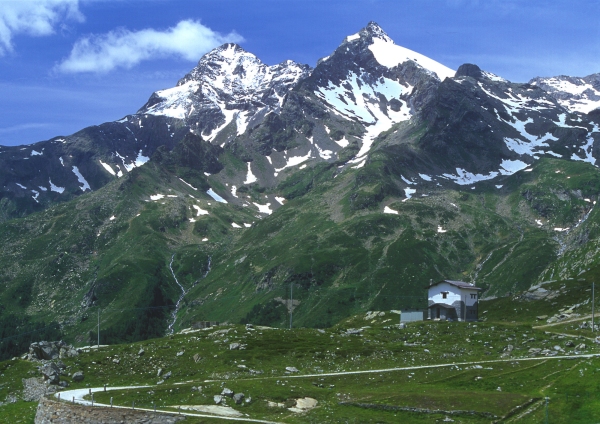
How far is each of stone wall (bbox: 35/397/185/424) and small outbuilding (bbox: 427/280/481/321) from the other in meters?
93.9

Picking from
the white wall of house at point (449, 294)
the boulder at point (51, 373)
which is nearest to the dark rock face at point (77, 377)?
the boulder at point (51, 373)

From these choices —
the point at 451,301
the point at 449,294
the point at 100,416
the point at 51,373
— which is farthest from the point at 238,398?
the point at 449,294

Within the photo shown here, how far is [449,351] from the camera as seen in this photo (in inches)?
3952

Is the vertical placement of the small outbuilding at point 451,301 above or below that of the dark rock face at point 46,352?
above

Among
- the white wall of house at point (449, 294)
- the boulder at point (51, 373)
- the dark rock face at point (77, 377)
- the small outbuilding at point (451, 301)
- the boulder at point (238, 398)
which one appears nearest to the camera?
the boulder at point (238, 398)

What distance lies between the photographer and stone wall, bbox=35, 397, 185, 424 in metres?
64.5

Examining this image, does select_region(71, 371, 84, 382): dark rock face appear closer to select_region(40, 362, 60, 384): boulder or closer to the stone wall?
select_region(40, 362, 60, 384): boulder

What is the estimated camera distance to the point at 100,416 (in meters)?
65.2

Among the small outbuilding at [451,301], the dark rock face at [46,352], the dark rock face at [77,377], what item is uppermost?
the small outbuilding at [451,301]

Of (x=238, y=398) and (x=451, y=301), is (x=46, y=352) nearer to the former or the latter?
(x=238, y=398)

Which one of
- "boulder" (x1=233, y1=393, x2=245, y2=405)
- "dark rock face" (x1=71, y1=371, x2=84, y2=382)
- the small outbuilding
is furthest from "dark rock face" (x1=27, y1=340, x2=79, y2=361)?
A: the small outbuilding

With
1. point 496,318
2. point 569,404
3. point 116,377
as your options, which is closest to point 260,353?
point 116,377

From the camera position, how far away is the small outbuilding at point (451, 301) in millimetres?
149000

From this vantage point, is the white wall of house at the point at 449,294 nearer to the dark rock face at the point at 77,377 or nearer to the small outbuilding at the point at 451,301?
the small outbuilding at the point at 451,301
